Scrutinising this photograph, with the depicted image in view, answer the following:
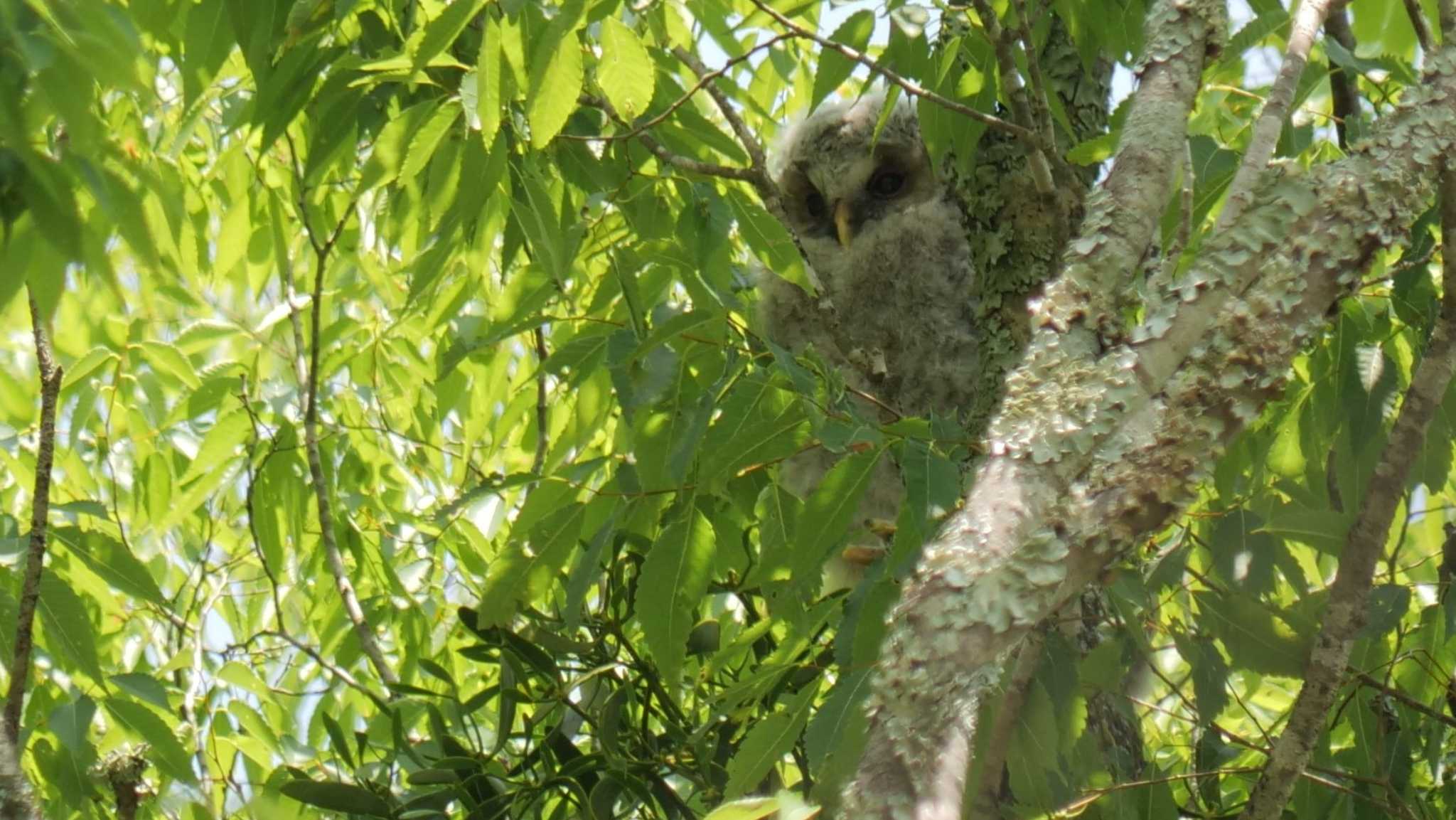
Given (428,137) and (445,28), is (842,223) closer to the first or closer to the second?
(428,137)

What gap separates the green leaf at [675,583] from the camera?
1.32 metres

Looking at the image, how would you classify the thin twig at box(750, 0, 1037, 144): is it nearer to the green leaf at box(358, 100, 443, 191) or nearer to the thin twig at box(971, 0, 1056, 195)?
the thin twig at box(971, 0, 1056, 195)

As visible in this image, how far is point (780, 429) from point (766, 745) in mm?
255

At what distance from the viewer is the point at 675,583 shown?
1333mm

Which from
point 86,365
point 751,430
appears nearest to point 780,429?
point 751,430

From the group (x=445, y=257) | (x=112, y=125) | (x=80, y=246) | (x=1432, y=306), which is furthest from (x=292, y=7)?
(x=1432, y=306)

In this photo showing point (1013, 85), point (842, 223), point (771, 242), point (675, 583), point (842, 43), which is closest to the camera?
point (675, 583)

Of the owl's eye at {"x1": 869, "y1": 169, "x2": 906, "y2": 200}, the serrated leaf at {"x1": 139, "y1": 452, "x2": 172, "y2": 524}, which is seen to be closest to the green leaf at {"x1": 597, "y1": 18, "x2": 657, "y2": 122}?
the serrated leaf at {"x1": 139, "y1": 452, "x2": 172, "y2": 524}

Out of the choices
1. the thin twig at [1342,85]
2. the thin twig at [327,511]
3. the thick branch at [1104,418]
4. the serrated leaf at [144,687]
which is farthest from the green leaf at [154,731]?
the thin twig at [1342,85]

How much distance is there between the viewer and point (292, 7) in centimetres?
154

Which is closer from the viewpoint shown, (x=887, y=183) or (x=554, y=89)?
(x=554, y=89)

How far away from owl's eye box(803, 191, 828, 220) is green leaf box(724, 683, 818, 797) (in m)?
2.38

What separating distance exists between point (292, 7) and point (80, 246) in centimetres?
69

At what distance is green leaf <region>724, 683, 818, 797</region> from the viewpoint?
1.25m
